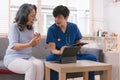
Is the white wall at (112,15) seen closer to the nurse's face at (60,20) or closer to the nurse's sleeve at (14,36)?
the nurse's face at (60,20)

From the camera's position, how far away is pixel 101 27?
4.27 meters

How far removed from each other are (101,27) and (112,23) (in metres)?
0.30

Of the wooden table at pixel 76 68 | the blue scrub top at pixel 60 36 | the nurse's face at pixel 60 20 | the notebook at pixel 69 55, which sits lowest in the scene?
the wooden table at pixel 76 68

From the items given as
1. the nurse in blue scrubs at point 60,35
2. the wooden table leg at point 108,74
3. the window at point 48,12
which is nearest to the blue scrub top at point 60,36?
the nurse in blue scrubs at point 60,35

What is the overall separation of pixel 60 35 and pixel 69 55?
16.1 inches

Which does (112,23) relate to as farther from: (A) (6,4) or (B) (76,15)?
(A) (6,4)

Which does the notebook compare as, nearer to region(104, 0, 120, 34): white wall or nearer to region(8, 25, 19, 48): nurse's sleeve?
region(8, 25, 19, 48): nurse's sleeve

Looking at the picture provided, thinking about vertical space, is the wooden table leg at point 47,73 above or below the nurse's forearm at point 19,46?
below

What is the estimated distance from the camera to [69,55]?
1.98m

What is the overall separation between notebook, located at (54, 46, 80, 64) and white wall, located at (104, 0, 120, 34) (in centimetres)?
208

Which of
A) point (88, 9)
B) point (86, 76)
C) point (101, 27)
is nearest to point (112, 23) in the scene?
point (101, 27)

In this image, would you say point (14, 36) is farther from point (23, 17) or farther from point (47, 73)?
point (47, 73)

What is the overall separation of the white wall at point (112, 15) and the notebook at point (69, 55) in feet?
6.83

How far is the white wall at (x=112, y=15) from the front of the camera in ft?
12.7
